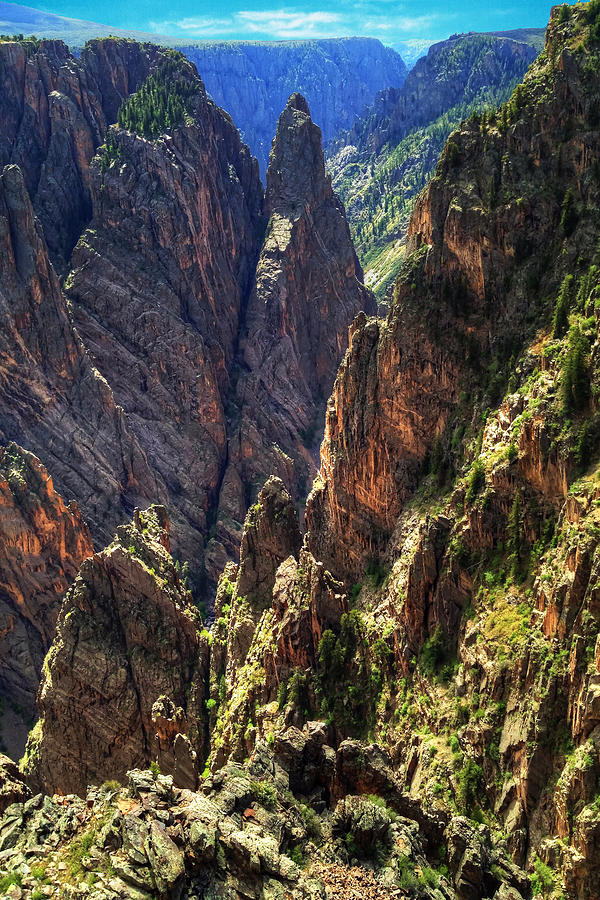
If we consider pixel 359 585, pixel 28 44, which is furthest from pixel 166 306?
pixel 359 585

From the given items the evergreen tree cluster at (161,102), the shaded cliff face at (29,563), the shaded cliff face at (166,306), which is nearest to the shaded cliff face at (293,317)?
the shaded cliff face at (166,306)

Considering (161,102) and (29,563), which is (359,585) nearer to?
(29,563)

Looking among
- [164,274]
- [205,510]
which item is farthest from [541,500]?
[164,274]

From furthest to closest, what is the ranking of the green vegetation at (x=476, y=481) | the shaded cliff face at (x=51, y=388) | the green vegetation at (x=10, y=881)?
1. the shaded cliff face at (x=51, y=388)
2. the green vegetation at (x=476, y=481)
3. the green vegetation at (x=10, y=881)

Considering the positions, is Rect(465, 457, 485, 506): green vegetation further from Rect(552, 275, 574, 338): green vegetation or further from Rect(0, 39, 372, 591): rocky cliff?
Rect(0, 39, 372, 591): rocky cliff

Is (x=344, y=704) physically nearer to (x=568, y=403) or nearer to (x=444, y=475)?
(x=444, y=475)

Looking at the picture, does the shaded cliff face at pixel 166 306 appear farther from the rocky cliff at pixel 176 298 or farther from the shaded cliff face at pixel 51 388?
the shaded cliff face at pixel 51 388
